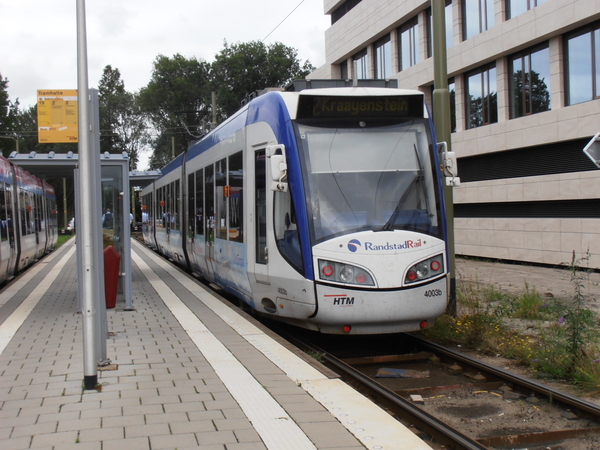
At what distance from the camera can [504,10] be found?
66.2ft

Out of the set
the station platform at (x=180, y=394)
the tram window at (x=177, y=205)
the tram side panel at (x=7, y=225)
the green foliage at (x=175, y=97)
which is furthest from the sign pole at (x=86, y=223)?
the green foliage at (x=175, y=97)

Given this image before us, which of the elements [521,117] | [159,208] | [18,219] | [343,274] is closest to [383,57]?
[521,117]

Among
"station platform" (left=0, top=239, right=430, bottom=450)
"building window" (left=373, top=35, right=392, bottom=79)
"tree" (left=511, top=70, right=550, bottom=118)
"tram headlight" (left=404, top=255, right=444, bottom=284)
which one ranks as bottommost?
"station platform" (left=0, top=239, right=430, bottom=450)

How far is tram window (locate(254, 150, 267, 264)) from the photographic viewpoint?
8.22 meters

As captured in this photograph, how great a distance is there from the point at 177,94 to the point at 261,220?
Answer: 202ft

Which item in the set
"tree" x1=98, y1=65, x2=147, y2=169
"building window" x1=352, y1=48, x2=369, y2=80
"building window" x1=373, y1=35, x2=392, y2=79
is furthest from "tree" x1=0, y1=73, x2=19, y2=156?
"building window" x1=373, y1=35, x2=392, y2=79

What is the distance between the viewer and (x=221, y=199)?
10773 millimetres

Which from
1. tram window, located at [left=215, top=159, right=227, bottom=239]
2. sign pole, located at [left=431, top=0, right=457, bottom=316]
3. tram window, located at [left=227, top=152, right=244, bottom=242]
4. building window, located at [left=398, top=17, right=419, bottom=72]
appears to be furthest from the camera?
building window, located at [left=398, top=17, right=419, bottom=72]

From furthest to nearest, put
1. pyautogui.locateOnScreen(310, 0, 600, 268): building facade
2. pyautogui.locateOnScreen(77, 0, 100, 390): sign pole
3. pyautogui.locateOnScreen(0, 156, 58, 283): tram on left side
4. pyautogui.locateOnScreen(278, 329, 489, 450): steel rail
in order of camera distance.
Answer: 1. pyautogui.locateOnScreen(310, 0, 600, 268): building facade
2. pyautogui.locateOnScreen(0, 156, 58, 283): tram on left side
3. pyautogui.locateOnScreen(77, 0, 100, 390): sign pole
4. pyautogui.locateOnScreen(278, 329, 489, 450): steel rail

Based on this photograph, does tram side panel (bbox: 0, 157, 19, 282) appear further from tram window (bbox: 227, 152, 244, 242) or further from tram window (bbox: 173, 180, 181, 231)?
tram window (bbox: 227, 152, 244, 242)

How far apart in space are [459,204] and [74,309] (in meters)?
15.9

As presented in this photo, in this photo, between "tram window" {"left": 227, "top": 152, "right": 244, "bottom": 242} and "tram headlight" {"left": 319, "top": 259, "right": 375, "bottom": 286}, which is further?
"tram window" {"left": 227, "top": 152, "right": 244, "bottom": 242}

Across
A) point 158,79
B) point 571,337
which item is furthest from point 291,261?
point 158,79

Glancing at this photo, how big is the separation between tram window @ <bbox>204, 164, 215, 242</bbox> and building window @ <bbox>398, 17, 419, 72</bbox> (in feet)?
50.7
